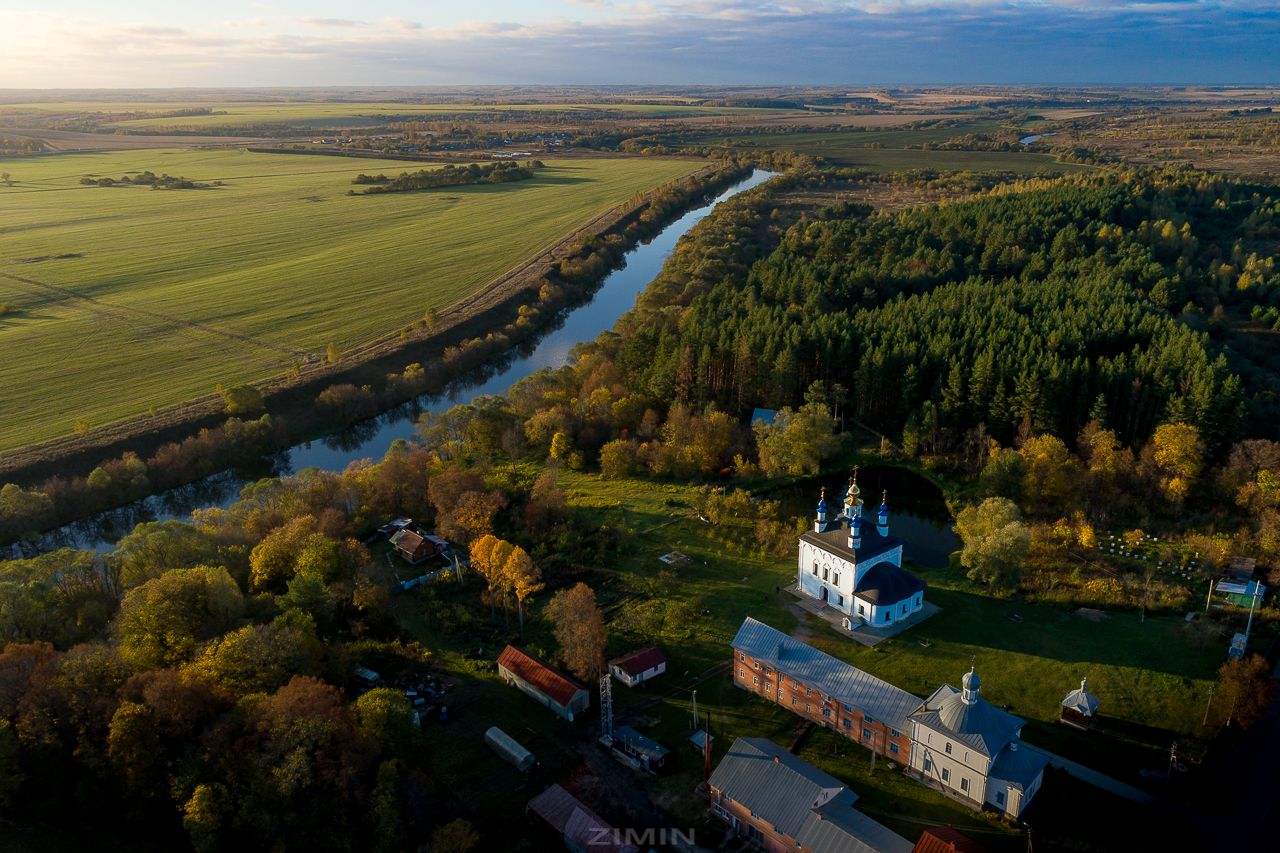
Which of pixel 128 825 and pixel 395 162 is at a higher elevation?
pixel 395 162

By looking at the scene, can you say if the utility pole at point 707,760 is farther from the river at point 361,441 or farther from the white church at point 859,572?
the river at point 361,441

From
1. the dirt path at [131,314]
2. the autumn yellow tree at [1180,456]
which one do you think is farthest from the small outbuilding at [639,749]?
the dirt path at [131,314]

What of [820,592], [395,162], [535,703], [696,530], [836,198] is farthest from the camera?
[395,162]

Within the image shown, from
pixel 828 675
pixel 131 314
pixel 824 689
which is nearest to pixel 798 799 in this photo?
pixel 824 689

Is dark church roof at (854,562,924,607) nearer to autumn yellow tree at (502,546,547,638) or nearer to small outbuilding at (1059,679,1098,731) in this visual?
small outbuilding at (1059,679,1098,731)

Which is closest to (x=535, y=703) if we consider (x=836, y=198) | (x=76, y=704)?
(x=76, y=704)

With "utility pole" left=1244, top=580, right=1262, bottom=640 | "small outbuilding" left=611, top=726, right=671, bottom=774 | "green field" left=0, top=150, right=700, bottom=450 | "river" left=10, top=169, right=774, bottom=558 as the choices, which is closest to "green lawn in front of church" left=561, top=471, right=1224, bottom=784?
"utility pole" left=1244, top=580, right=1262, bottom=640

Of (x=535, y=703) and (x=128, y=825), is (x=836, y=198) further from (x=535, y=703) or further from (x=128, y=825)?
(x=128, y=825)
